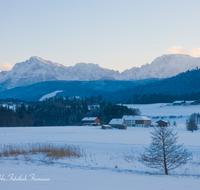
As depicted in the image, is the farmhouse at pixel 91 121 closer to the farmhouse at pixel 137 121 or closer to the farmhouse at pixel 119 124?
the farmhouse at pixel 137 121

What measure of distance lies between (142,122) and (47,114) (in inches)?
1744

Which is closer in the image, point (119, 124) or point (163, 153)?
point (163, 153)

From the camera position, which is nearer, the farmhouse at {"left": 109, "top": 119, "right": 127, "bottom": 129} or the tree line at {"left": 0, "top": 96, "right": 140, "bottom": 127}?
the farmhouse at {"left": 109, "top": 119, "right": 127, "bottom": 129}

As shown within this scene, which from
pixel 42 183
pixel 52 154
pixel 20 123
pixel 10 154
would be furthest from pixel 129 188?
pixel 20 123

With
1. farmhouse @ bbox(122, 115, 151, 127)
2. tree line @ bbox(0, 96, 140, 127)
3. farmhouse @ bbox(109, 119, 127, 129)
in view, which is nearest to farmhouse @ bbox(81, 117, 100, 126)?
tree line @ bbox(0, 96, 140, 127)

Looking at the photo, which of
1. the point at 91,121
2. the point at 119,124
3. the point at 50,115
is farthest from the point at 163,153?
the point at 50,115

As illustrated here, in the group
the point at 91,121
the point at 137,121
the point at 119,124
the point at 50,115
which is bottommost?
the point at 137,121

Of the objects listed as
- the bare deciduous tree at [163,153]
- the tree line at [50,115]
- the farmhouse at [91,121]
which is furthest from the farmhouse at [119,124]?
the bare deciduous tree at [163,153]

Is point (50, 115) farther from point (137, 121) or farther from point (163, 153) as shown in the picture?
point (163, 153)

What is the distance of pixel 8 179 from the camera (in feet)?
50.2

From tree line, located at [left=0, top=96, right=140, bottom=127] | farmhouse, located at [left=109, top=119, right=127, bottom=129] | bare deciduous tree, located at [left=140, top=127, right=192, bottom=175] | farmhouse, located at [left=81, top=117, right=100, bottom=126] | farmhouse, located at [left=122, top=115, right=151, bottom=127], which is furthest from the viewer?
farmhouse, located at [left=122, top=115, right=151, bottom=127]

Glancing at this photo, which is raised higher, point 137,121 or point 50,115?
point 50,115

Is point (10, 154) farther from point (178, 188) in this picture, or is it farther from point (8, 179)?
point (178, 188)

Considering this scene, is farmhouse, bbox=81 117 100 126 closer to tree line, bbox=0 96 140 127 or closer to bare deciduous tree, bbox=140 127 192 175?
tree line, bbox=0 96 140 127
